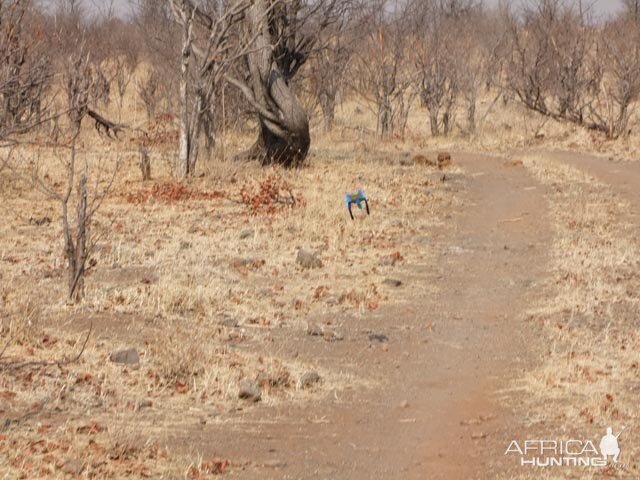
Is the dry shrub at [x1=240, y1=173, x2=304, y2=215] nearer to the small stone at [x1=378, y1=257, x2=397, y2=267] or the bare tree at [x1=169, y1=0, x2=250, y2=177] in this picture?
the bare tree at [x1=169, y1=0, x2=250, y2=177]

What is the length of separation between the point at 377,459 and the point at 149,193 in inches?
389

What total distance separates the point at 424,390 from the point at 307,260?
12.3 ft

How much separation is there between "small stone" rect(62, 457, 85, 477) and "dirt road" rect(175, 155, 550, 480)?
72 cm

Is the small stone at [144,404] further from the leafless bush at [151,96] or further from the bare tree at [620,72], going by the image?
the leafless bush at [151,96]

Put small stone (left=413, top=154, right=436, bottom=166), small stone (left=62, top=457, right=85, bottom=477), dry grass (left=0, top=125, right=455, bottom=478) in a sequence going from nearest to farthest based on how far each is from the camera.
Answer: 1. small stone (left=62, top=457, right=85, bottom=477)
2. dry grass (left=0, top=125, right=455, bottom=478)
3. small stone (left=413, top=154, right=436, bottom=166)

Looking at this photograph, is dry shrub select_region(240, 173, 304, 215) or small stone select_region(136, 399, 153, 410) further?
dry shrub select_region(240, 173, 304, 215)

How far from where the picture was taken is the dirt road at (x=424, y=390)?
17.6ft

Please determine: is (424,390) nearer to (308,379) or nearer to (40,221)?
(308,379)

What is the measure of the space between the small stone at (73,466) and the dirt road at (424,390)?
718mm

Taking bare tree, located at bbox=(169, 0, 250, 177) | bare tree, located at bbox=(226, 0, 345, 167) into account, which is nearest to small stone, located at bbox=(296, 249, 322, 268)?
bare tree, located at bbox=(169, 0, 250, 177)

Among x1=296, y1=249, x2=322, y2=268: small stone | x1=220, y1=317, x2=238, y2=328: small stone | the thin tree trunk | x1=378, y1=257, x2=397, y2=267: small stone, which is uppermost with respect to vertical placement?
the thin tree trunk

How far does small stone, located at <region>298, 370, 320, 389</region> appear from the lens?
21.8 ft
